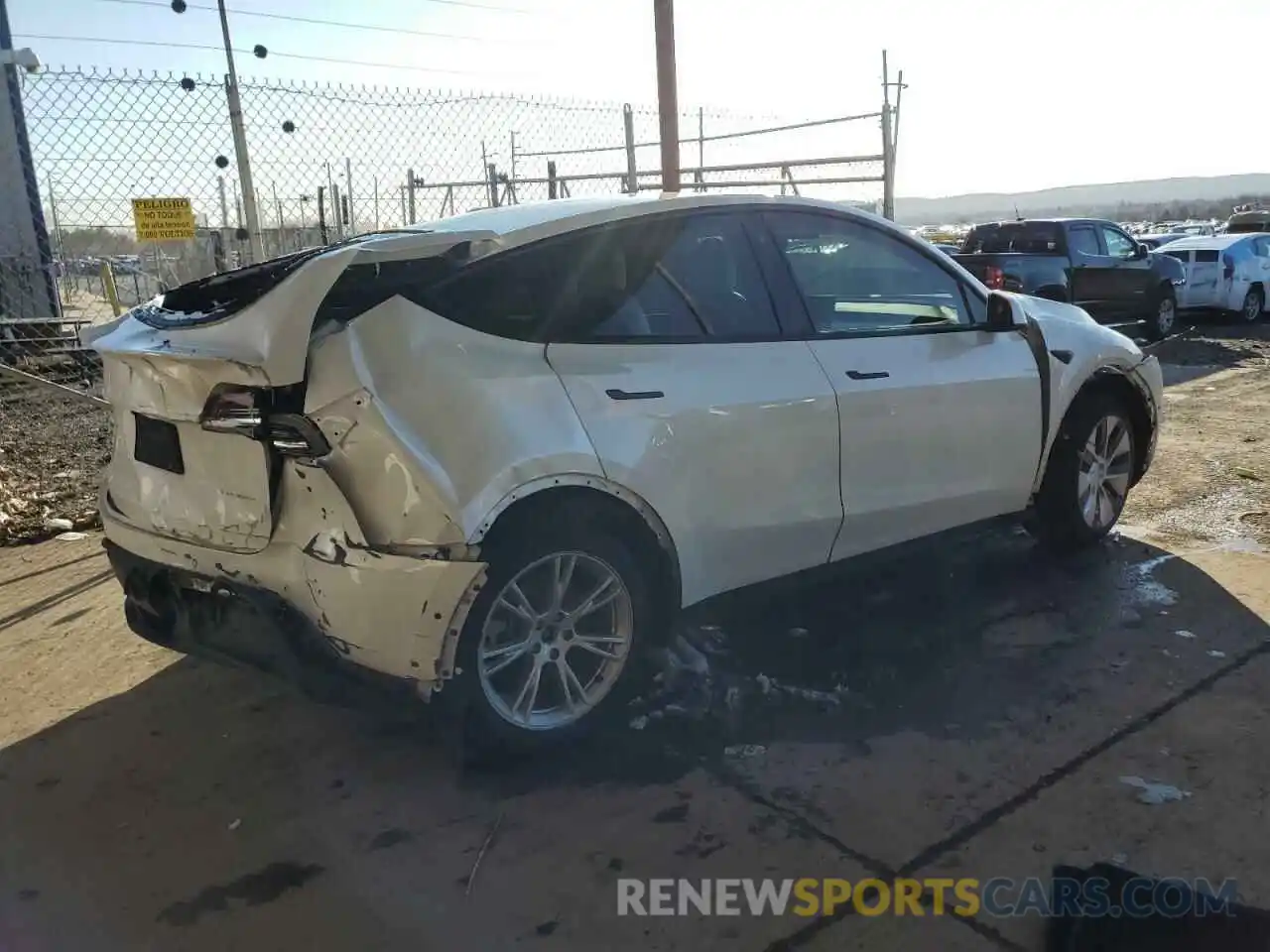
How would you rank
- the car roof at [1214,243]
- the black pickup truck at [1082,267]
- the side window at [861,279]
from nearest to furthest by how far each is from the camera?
the side window at [861,279], the black pickup truck at [1082,267], the car roof at [1214,243]

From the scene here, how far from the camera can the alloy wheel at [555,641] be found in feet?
10.5

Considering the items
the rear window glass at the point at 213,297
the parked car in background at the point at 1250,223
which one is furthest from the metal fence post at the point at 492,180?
the parked car in background at the point at 1250,223

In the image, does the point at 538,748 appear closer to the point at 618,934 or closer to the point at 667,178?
the point at 618,934

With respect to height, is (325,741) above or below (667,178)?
below

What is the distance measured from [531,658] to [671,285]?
4.37 ft

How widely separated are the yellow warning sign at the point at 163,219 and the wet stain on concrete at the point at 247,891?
546cm

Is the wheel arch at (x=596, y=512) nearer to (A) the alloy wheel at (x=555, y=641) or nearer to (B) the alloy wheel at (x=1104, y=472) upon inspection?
(A) the alloy wheel at (x=555, y=641)

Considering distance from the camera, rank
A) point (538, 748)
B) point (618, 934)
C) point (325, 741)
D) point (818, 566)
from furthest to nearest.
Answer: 1. point (818, 566)
2. point (325, 741)
3. point (538, 748)
4. point (618, 934)

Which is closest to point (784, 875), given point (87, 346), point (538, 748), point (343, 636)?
point (538, 748)

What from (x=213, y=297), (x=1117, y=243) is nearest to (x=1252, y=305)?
(x=1117, y=243)

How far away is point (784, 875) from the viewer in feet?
9.23

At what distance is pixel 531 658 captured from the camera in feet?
10.8

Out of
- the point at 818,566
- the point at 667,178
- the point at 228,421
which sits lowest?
the point at 818,566

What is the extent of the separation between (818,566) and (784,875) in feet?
4.66
